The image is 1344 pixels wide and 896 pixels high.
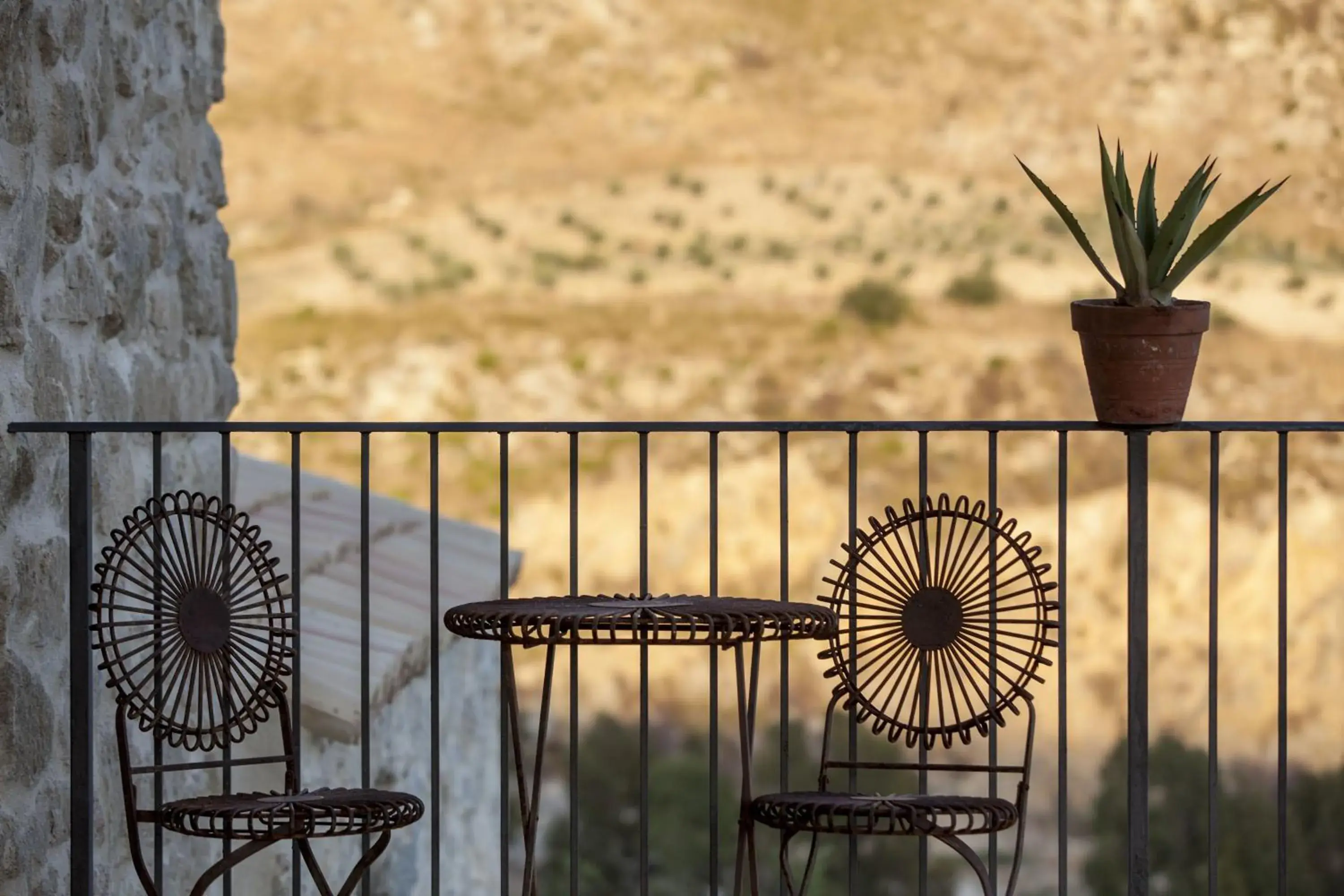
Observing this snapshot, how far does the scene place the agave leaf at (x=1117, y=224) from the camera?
10.3 ft

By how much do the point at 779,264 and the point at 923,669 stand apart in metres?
17.7

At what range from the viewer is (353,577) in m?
4.93

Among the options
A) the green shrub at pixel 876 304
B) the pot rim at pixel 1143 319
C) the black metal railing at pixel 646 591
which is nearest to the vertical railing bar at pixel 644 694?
the black metal railing at pixel 646 591

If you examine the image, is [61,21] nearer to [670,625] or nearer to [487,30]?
[670,625]

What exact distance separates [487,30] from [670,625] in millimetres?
19680

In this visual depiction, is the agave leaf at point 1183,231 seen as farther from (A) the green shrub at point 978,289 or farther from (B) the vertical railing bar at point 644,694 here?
(A) the green shrub at point 978,289

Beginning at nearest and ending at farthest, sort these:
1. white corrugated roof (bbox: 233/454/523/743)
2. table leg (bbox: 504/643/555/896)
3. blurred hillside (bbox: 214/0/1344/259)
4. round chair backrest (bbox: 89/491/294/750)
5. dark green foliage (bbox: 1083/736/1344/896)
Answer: table leg (bbox: 504/643/555/896) < round chair backrest (bbox: 89/491/294/750) < white corrugated roof (bbox: 233/454/523/743) < dark green foliage (bbox: 1083/736/1344/896) < blurred hillside (bbox: 214/0/1344/259)

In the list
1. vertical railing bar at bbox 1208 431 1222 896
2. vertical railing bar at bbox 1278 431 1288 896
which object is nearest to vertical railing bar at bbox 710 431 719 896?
vertical railing bar at bbox 1208 431 1222 896

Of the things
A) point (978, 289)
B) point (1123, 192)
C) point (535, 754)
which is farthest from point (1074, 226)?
point (978, 289)

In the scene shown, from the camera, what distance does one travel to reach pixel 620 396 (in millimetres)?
19547

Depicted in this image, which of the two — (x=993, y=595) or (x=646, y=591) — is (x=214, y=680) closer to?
(x=646, y=591)

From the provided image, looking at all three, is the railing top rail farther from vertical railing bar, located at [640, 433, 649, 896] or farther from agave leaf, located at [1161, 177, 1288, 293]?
agave leaf, located at [1161, 177, 1288, 293]

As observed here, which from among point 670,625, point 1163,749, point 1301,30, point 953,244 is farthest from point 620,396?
point 670,625

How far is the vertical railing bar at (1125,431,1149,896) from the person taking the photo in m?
3.14
